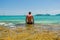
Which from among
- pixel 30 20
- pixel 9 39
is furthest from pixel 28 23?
pixel 9 39

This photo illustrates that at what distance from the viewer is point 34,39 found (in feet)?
29.9

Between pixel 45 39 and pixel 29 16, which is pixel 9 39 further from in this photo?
pixel 29 16

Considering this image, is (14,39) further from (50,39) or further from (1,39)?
(50,39)

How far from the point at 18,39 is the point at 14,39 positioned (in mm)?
226

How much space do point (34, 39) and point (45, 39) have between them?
1.93 ft

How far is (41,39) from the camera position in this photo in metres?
9.09

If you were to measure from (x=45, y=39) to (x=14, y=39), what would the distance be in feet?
5.60

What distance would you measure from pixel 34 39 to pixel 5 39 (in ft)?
5.28

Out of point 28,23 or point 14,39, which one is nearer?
point 14,39

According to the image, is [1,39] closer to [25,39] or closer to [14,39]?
[14,39]

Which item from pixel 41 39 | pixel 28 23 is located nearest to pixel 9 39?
pixel 41 39

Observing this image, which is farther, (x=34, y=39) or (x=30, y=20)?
(x=30, y=20)

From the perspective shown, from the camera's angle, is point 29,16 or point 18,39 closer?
point 18,39

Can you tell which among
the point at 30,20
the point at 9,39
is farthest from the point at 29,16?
the point at 9,39
